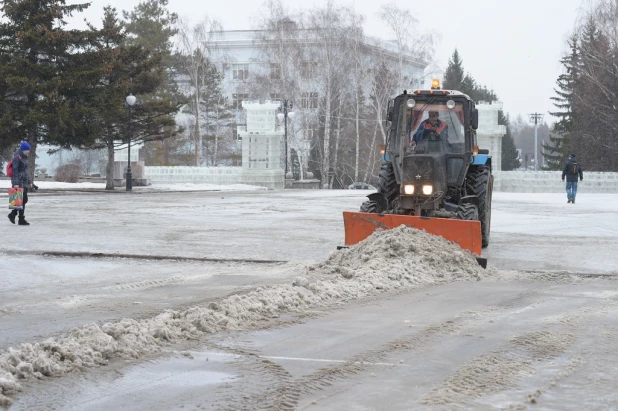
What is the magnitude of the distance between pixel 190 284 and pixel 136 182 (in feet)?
125

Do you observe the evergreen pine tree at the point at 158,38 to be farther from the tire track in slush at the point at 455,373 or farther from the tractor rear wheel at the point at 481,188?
the tire track in slush at the point at 455,373

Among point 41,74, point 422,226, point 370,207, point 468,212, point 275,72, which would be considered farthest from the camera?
point 275,72

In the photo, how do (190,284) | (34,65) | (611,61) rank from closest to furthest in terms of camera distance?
A: (190,284) → (34,65) → (611,61)

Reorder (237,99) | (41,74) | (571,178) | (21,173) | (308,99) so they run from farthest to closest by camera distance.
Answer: (237,99) → (308,99) → (41,74) → (571,178) → (21,173)

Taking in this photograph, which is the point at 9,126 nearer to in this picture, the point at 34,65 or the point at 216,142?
the point at 34,65

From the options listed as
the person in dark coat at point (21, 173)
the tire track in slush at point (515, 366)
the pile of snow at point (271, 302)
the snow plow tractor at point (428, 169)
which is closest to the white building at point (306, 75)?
the person in dark coat at point (21, 173)

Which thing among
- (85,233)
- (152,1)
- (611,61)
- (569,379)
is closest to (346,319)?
(569,379)

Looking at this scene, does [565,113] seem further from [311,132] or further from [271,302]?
[271,302]

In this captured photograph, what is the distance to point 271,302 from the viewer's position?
7.97 meters

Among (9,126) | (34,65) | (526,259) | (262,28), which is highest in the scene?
(262,28)

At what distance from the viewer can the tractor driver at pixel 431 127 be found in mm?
13727

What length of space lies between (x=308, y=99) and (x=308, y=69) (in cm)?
224

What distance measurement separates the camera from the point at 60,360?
18.8 feet

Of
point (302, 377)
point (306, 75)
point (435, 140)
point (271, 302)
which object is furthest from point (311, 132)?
point (302, 377)
